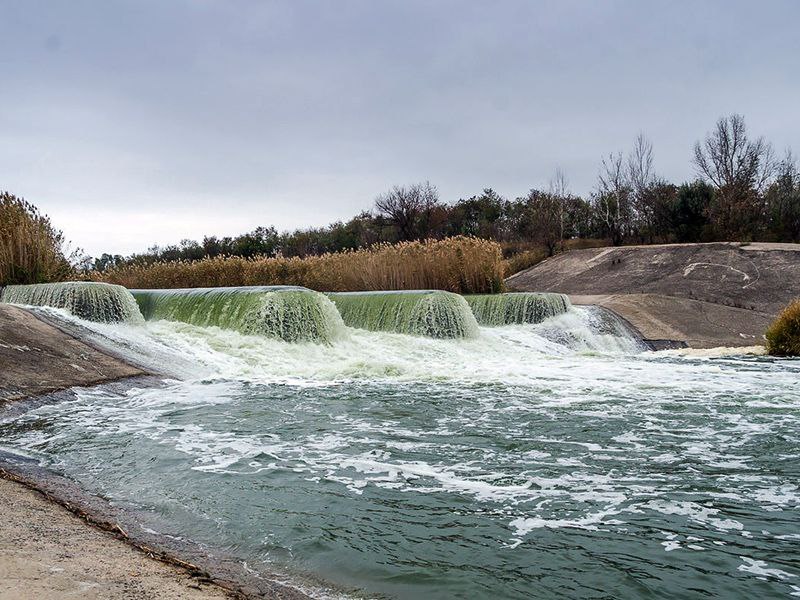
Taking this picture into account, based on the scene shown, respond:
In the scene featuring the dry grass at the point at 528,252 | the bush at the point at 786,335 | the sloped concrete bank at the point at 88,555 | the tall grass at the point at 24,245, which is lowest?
the sloped concrete bank at the point at 88,555

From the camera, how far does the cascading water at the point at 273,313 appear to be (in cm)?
1124

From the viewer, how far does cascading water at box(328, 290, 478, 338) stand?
12.5 metres

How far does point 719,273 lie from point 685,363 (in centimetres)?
1012

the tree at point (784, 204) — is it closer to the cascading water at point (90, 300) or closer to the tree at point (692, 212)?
the tree at point (692, 212)

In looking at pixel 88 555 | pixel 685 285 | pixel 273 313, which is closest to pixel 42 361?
pixel 273 313

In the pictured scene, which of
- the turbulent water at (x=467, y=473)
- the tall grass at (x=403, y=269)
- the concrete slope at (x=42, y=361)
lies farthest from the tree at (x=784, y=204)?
the concrete slope at (x=42, y=361)

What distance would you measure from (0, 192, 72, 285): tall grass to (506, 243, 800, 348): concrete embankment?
40.9 feet

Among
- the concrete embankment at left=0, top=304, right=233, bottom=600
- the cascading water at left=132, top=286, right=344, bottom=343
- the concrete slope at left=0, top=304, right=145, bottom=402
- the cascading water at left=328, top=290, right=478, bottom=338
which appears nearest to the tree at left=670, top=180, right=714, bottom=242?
the cascading water at left=328, top=290, right=478, bottom=338

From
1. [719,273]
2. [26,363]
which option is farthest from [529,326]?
[26,363]

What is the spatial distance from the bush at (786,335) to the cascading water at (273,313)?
24.7ft

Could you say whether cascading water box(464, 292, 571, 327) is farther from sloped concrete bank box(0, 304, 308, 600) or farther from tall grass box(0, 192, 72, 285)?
sloped concrete bank box(0, 304, 308, 600)

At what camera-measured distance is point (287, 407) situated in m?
6.58

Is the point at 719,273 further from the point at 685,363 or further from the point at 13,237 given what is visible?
the point at 13,237

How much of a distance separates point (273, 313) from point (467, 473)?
7621mm
